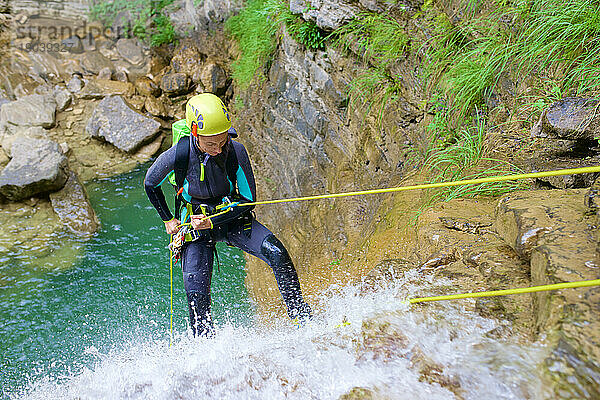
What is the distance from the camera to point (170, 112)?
348 inches

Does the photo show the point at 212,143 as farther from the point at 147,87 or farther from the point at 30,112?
the point at 30,112

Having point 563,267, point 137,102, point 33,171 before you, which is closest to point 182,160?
point 563,267

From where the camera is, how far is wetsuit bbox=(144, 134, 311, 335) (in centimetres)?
293

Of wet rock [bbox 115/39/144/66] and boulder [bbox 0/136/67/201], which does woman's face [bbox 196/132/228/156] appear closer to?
boulder [bbox 0/136/67/201]

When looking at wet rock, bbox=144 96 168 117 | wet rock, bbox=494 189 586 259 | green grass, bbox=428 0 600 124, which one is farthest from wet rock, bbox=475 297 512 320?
wet rock, bbox=144 96 168 117

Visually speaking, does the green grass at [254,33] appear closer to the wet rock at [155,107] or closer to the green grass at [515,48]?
the wet rock at [155,107]

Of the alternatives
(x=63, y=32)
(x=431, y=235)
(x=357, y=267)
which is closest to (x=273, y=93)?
(x=357, y=267)

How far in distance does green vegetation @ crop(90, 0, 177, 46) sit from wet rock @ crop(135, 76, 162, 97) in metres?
1.21

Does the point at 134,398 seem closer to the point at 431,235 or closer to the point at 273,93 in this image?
the point at 431,235

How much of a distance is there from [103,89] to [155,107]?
1.42 meters

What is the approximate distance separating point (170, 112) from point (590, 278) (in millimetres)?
8523

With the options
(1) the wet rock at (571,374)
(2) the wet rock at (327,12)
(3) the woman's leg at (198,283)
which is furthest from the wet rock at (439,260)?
(2) the wet rock at (327,12)

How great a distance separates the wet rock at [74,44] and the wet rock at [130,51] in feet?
2.80

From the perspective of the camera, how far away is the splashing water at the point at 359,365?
4.97ft
